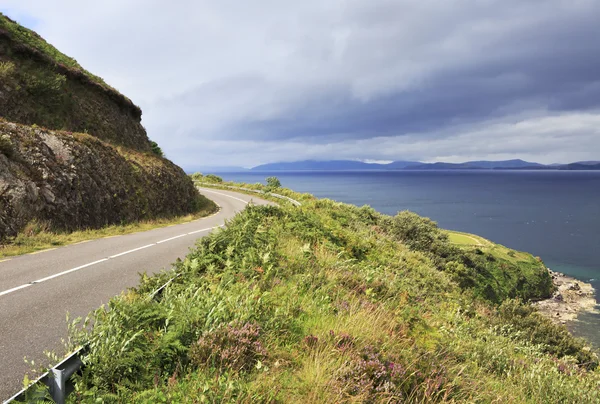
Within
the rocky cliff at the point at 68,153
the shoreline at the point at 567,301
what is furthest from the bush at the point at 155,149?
the shoreline at the point at 567,301

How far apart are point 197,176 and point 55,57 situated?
3292 cm

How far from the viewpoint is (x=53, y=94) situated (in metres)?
22.5

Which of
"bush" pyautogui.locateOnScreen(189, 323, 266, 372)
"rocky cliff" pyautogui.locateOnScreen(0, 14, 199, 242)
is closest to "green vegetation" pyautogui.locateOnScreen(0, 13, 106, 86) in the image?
"rocky cliff" pyautogui.locateOnScreen(0, 14, 199, 242)

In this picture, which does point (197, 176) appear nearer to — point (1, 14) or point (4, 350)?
point (1, 14)

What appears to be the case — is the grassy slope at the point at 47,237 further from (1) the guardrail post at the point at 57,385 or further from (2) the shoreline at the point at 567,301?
(2) the shoreline at the point at 567,301

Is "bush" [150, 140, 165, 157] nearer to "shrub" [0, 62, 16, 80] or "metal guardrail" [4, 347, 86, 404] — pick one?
"shrub" [0, 62, 16, 80]

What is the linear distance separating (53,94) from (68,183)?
34.1 ft

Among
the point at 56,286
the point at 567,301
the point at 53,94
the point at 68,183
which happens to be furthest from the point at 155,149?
the point at 567,301

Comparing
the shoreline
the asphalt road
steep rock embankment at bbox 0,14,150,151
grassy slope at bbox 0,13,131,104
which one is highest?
grassy slope at bbox 0,13,131,104

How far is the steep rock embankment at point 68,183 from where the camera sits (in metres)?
13.5

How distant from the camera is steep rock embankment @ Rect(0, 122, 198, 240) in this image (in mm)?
13539

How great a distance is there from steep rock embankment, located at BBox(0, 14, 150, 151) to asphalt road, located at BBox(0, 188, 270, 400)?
A: 40.4 ft

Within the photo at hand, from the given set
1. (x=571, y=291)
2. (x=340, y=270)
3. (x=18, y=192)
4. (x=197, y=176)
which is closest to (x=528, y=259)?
(x=571, y=291)

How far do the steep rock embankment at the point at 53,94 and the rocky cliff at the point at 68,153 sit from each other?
2.5 inches
